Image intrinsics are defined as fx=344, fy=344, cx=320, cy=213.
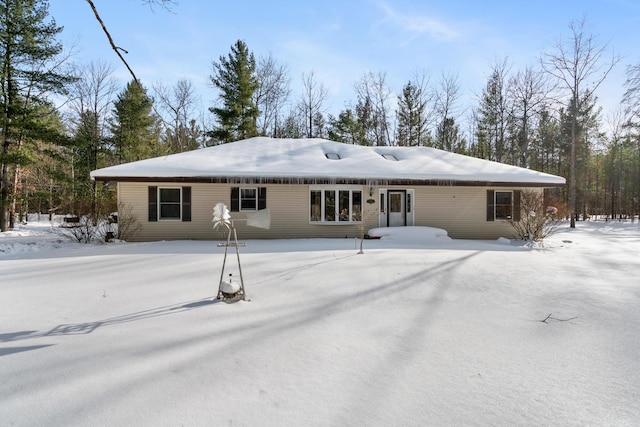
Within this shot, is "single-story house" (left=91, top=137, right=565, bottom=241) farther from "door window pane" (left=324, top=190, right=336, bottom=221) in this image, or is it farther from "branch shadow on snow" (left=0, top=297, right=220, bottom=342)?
"branch shadow on snow" (left=0, top=297, right=220, bottom=342)

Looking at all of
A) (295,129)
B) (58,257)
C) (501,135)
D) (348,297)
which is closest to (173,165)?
(58,257)

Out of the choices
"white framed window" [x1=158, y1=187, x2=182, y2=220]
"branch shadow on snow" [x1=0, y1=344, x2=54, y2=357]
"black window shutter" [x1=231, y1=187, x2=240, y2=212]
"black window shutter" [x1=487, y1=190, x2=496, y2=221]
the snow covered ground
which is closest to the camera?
the snow covered ground

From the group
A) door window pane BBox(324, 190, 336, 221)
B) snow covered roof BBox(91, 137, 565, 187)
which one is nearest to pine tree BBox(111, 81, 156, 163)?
snow covered roof BBox(91, 137, 565, 187)

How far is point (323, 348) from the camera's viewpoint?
3.43m

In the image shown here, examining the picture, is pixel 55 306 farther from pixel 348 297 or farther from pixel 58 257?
pixel 58 257

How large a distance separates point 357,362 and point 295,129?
28.6 meters

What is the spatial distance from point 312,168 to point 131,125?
20130 millimetres

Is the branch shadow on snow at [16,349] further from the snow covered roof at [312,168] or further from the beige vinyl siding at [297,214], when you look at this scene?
the beige vinyl siding at [297,214]

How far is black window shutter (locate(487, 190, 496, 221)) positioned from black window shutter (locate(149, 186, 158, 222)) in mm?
13135

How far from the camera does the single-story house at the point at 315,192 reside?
1251 cm

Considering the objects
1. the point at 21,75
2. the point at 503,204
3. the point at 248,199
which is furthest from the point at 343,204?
the point at 21,75

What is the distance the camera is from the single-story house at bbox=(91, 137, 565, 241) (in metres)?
12.5

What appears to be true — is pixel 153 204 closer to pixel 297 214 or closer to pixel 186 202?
pixel 186 202

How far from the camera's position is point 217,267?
728 centimetres
